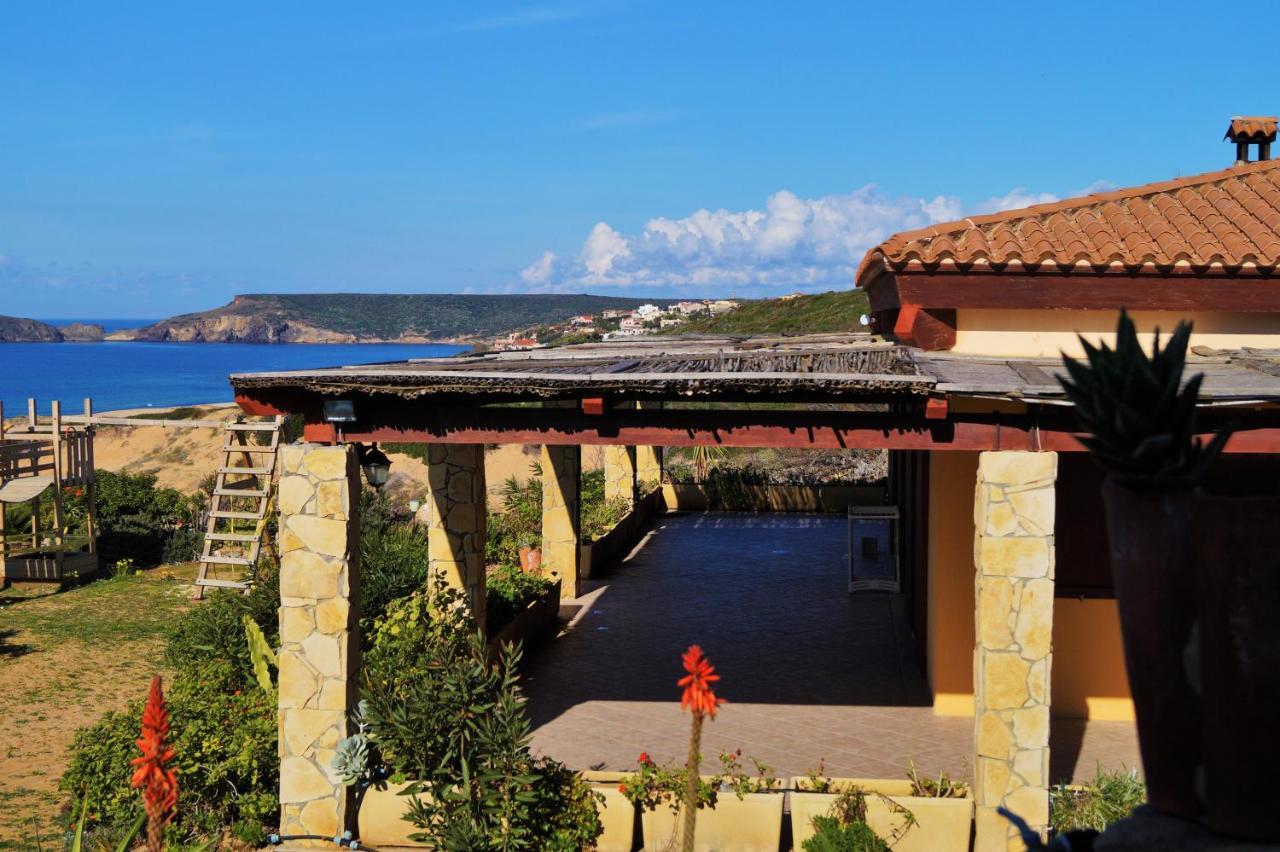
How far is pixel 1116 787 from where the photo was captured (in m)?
8.06

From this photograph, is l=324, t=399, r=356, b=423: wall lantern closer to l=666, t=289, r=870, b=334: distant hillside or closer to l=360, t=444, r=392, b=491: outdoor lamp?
l=360, t=444, r=392, b=491: outdoor lamp

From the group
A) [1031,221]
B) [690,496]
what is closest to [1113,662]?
[1031,221]

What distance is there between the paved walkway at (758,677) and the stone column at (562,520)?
48 centimetres

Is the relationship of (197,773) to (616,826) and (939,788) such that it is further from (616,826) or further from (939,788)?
(939,788)

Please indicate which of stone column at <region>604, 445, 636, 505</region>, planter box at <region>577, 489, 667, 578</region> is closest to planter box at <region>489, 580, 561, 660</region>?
planter box at <region>577, 489, 667, 578</region>

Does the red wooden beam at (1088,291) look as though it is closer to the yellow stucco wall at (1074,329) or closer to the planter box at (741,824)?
the yellow stucco wall at (1074,329)

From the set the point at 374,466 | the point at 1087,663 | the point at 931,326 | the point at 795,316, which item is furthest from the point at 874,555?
the point at 795,316

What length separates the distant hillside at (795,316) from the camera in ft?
159

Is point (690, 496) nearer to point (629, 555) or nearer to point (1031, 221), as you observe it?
point (629, 555)

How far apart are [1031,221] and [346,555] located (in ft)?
22.2

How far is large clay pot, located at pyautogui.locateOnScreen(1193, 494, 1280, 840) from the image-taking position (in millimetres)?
2854

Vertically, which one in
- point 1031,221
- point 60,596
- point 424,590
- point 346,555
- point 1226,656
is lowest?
point 60,596

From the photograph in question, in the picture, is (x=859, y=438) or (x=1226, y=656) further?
(x=859, y=438)

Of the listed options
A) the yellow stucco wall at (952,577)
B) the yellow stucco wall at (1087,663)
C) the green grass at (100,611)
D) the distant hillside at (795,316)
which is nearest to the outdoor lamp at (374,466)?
the yellow stucco wall at (952,577)
